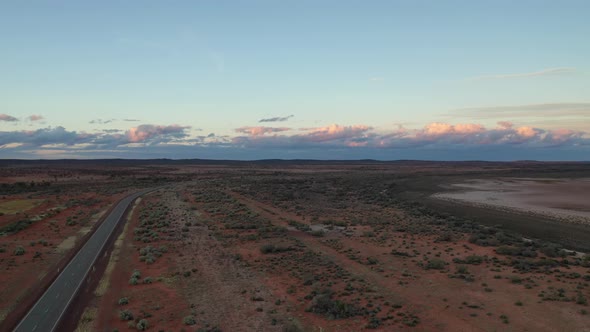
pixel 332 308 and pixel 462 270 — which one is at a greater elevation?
pixel 332 308

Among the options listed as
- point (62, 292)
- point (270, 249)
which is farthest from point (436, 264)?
point (62, 292)

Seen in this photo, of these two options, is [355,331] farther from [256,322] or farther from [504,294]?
[504,294]

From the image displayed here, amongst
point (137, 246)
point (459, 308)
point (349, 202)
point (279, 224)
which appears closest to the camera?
point (459, 308)

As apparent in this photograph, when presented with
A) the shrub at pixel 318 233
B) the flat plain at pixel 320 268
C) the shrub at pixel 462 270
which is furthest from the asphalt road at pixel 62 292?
the shrub at pixel 462 270

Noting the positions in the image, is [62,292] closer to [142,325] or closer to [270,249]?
[142,325]

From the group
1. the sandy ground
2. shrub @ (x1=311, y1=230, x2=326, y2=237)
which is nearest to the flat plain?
shrub @ (x1=311, y1=230, x2=326, y2=237)

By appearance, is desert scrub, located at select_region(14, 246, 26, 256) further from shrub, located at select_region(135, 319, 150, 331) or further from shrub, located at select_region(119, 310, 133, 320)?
shrub, located at select_region(135, 319, 150, 331)

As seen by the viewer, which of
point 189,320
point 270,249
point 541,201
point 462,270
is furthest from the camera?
point 541,201

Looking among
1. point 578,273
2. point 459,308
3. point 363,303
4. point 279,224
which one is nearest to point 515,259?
point 578,273

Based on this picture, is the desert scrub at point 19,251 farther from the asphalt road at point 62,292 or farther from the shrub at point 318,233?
the shrub at point 318,233
